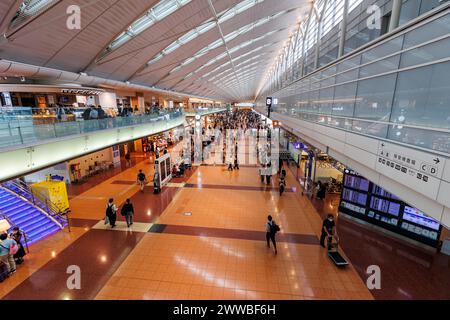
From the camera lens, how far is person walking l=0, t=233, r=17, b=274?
6414mm

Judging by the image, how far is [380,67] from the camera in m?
4.90

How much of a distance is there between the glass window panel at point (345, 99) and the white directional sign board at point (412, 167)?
7.32 feet

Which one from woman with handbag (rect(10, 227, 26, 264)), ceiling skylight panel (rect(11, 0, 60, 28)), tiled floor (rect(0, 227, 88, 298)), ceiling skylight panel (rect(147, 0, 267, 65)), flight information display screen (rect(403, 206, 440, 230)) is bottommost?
tiled floor (rect(0, 227, 88, 298))

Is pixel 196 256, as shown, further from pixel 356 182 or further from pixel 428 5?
pixel 428 5

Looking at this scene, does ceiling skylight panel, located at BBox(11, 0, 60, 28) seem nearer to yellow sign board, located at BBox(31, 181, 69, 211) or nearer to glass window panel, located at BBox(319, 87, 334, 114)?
yellow sign board, located at BBox(31, 181, 69, 211)

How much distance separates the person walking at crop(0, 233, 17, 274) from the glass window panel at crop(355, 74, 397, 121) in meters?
10.4

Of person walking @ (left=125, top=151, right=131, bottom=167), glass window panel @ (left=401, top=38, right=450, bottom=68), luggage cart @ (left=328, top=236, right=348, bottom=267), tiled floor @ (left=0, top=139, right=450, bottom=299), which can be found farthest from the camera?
person walking @ (left=125, top=151, right=131, bottom=167)

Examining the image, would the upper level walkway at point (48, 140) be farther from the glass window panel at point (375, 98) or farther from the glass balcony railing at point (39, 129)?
the glass window panel at point (375, 98)

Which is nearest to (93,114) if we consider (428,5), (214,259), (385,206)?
(214,259)

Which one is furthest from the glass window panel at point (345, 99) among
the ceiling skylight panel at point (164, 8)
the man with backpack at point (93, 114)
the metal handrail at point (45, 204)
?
the metal handrail at point (45, 204)

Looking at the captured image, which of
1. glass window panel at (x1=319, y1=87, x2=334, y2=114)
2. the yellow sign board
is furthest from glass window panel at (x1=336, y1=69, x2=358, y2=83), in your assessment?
the yellow sign board

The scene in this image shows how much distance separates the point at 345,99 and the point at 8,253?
35.7 ft

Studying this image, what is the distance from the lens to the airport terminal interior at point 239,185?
409 centimetres
